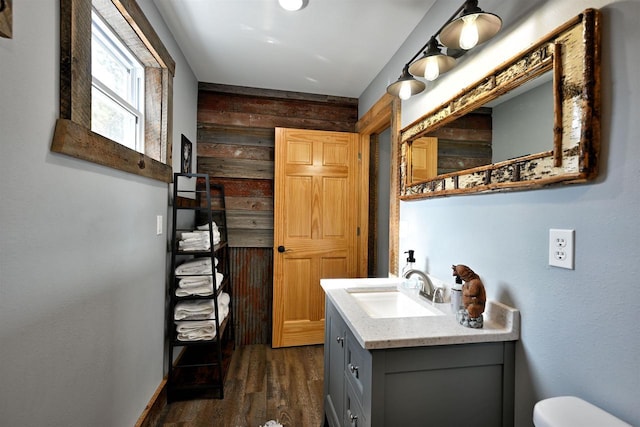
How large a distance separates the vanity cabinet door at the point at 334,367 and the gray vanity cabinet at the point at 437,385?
0.25 metres

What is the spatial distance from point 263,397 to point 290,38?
2488mm

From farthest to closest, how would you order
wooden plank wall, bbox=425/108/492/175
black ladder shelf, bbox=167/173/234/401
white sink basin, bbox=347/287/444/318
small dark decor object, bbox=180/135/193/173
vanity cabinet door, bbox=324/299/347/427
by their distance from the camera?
small dark decor object, bbox=180/135/193/173 < black ladder shelf, bbox=167/173/234/401 < white sink basin, bbox=347/287/444/318 < vanity cabinet door, bbox=324/299/347/427 < wooden plank wall, bbox=425/108/492/175

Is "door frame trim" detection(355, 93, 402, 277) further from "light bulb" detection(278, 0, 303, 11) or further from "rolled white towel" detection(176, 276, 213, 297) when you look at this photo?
"rolled white towel" detection(176, 276, 213, 297)

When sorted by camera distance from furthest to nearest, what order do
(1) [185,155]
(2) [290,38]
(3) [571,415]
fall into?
(1) [185,155] < (2) [290,38] < (3) [571,415]

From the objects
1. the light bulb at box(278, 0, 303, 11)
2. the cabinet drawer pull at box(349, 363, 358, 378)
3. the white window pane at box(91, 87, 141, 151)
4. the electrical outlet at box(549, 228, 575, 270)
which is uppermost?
the light bulb at box(278, 0, 303, 11)

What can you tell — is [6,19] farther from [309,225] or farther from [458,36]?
[309,225]

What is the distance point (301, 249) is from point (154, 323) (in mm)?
1365

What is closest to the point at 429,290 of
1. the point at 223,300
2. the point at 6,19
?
the point at 223,300

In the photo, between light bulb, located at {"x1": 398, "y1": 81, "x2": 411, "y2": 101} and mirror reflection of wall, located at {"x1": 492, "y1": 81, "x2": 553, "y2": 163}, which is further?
light bulb, located at {"x1": 398, "y1": 81, "x2": 411, "y2": 101}

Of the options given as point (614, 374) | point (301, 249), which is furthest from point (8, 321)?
point (301, 249)

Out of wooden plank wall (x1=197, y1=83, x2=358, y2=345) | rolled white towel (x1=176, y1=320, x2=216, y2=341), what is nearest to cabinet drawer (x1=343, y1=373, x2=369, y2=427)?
rolled white towel (x1=176, y1=320, x2=216, y2=341)

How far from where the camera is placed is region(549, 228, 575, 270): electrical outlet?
2.92 ft

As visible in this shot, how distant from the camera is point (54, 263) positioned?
1.00 meters

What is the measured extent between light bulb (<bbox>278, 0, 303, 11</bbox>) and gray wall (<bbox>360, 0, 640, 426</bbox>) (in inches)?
37.2
